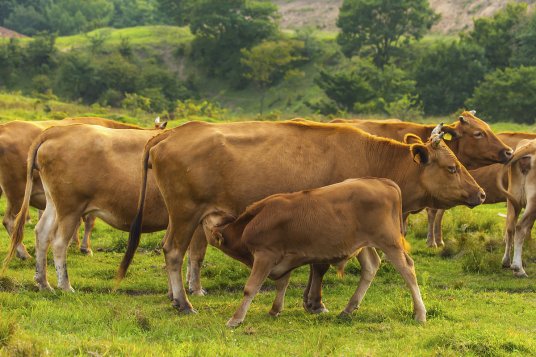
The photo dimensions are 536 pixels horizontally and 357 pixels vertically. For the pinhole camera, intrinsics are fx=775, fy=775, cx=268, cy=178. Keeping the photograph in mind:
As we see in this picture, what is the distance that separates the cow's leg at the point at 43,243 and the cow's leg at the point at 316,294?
3362mm

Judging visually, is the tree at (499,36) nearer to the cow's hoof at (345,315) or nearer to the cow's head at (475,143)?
the cow's head at (475,143)

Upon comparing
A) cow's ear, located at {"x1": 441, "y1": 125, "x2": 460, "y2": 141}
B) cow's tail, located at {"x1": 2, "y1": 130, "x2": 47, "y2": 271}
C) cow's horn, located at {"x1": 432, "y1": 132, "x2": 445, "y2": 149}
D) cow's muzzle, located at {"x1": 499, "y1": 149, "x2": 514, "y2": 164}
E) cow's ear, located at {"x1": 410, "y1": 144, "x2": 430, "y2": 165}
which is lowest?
cow's tail, located at {"x1": 2, "y1": 130, "x2": 47, "y2": 271}

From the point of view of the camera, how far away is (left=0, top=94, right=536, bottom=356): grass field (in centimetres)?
732

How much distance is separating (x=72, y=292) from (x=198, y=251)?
176 centimetres

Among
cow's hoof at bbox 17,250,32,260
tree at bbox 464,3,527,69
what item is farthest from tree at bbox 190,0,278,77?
cow's hoof at bbox 17,250,32,260

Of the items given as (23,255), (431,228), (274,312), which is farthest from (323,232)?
(431,228)

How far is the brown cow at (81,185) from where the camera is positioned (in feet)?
33.4

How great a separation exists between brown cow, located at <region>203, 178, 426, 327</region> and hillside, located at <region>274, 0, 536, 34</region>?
69.5 meters

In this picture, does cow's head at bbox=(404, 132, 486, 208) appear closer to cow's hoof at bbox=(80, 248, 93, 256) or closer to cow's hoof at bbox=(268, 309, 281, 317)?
cow's hoof at bbox=(268, 309, 281, 317)

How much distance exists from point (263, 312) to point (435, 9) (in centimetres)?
7766

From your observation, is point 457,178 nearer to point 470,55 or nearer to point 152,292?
point 152,292

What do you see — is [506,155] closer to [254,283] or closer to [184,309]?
[254,283]

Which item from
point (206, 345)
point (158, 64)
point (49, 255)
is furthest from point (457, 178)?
point (158, 64)

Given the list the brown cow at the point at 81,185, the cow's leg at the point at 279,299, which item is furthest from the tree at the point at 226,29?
the cow's leg at the point at 279,299
